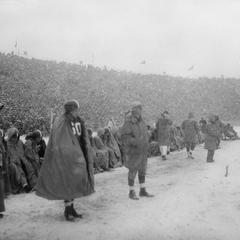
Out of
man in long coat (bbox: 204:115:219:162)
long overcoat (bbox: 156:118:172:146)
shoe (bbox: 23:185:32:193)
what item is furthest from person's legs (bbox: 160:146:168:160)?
shoe (bbox: 23:185:32:193)

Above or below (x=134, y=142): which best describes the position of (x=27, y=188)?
below

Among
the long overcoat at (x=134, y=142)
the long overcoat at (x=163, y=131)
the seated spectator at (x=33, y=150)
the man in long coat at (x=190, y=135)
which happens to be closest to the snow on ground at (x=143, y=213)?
the long overcoat at (x=134, y=142)

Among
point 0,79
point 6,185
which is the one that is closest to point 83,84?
point 0,79

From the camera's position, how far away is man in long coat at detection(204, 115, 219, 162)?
1477 centimetres

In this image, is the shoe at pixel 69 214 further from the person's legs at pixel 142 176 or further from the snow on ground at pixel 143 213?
the person's legs at pixel 142 176

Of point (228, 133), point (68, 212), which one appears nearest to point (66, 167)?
point (68, 212)

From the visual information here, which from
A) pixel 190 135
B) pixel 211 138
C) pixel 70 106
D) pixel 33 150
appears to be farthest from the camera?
pixel 190 135

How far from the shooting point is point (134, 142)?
886 centimetres

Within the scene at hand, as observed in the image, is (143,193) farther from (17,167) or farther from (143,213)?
(17,167)

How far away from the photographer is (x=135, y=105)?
29.3ft

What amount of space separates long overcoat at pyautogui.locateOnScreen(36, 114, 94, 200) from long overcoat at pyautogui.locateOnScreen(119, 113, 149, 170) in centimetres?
180

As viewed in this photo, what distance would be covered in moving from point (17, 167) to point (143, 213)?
143 inches

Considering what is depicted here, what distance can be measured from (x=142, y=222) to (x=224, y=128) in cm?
1964

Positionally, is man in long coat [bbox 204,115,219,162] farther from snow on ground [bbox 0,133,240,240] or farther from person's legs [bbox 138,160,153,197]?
person's legs [bbox 138,160,153,197]
